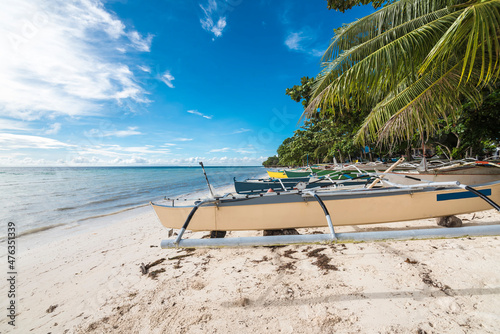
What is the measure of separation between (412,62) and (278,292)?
433 centimetres

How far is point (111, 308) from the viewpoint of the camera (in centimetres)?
230

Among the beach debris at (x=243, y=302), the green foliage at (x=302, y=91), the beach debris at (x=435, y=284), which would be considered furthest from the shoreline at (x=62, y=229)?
the green foliage at (x=302, y=91)

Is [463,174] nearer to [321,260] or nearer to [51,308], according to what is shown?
[321,260]

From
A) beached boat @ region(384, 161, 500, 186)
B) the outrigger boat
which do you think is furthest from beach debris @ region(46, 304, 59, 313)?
beached boat @ region(384, 161, 500, 186)

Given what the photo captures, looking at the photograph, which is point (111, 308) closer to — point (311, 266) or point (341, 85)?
point (311, 266)

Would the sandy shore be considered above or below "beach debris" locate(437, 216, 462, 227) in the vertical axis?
below

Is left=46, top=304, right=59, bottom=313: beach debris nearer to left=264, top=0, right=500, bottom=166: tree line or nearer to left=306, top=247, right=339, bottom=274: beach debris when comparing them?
left=306, top=247, right=339, bottom=274: beach debris

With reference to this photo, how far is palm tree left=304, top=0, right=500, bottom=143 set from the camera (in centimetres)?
297

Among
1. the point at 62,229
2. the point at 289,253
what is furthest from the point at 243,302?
the point at 62,229

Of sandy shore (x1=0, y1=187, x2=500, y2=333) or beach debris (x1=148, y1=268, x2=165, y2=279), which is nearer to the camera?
sandy shore (x1=0, y1=187, x2=500, y2=333)

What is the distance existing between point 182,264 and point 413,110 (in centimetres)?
525

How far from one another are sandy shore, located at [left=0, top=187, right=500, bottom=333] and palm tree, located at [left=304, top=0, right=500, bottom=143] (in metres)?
2.45

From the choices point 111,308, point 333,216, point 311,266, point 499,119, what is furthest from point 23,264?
point 499,119

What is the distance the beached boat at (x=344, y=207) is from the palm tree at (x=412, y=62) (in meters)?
1.52
